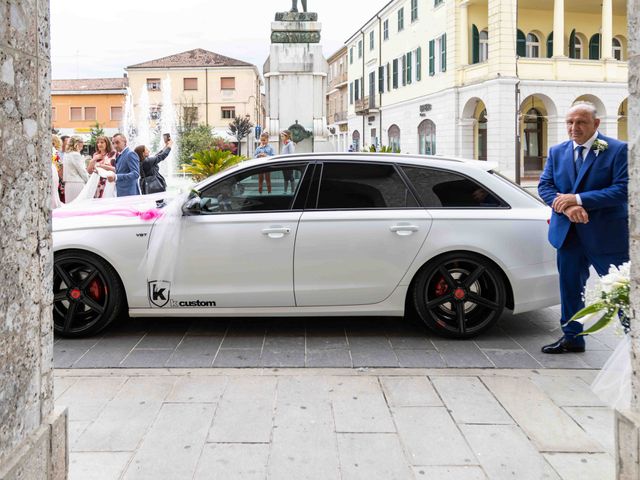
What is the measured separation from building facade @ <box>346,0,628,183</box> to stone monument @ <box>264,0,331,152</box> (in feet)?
60.4

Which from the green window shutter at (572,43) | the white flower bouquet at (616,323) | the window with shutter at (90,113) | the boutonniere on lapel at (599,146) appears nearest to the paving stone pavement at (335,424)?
the white flower bouquet at (616,323)

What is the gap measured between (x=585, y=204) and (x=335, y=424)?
7.97ft

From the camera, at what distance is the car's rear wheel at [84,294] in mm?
5469

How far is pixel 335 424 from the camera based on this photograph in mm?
3793

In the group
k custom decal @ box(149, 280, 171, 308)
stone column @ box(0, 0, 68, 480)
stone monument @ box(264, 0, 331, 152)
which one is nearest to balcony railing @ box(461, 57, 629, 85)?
stone monument @ box(264, 0, 331, 152)

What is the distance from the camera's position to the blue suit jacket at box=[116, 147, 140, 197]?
1065 centimetres

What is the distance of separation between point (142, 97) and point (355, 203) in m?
72.6

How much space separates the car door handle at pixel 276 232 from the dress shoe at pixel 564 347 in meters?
2.23

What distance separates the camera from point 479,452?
135 inches

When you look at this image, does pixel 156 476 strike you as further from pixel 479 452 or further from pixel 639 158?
pixel 639 158

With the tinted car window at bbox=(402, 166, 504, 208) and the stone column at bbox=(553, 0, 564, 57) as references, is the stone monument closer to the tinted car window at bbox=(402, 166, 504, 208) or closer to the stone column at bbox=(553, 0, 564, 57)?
the tinted car window at bbox=(402, 166, 504, 208)

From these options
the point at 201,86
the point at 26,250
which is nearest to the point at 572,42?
the point at 26,250

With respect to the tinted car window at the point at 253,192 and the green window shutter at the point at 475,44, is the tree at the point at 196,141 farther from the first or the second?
the tinted car window at the point at 253,192

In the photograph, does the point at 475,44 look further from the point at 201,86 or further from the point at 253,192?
the point at 201,86
